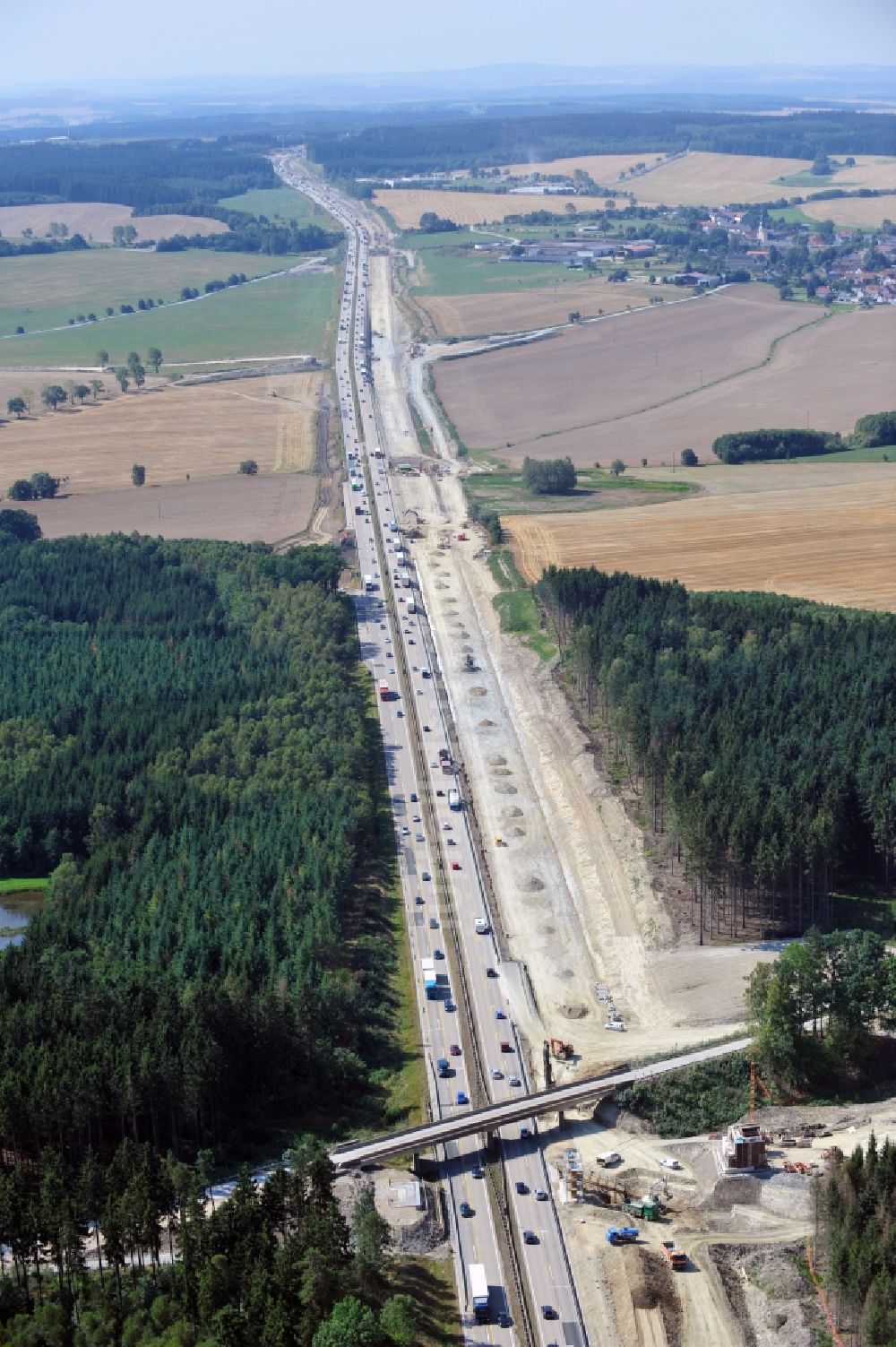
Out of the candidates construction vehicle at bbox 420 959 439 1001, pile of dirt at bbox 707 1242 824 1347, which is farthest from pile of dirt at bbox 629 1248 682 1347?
construction vehicle at bbox 420 959 439 1001

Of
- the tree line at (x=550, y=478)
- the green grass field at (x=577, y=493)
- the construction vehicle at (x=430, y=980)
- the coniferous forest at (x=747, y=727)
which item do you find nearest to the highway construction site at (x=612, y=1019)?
the coniferous forest at (x=747, y=727)

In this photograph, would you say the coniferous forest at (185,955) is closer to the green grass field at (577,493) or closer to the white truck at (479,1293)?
the white truck at (479,1293)

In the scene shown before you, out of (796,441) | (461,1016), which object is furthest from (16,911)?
(796,441)

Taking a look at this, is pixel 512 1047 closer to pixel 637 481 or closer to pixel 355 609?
pixel 355 609

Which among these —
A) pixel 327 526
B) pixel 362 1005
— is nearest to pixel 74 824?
pixel 362 1005

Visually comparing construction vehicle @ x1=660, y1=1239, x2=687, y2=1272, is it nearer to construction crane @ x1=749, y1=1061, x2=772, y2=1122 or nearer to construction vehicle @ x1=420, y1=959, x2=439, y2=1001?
construction crane @ x1=749, y1=1061, x2=772, y2=1122
